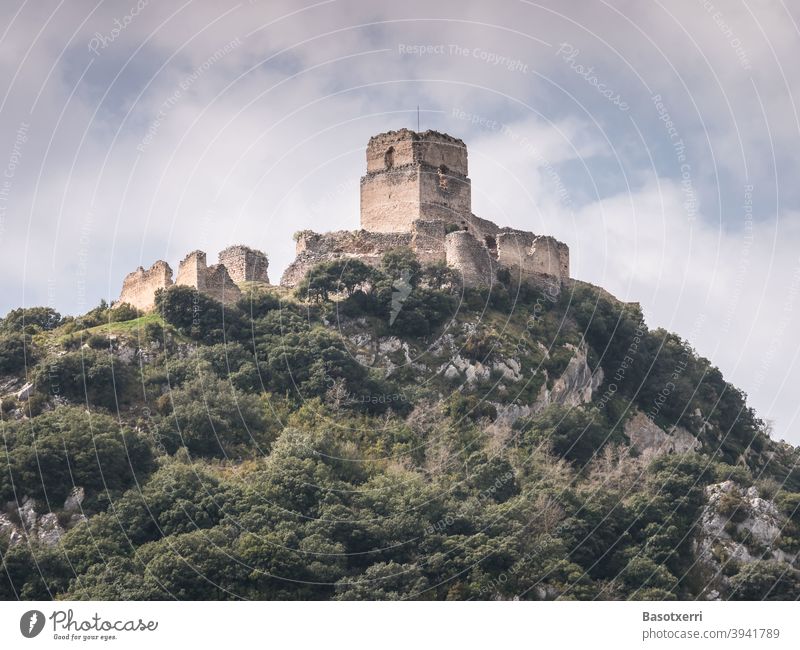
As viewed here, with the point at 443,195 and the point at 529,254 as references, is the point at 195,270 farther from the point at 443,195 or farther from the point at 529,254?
the point at 529,254

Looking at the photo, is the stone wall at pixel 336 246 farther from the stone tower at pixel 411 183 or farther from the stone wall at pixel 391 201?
the stone tower at pixel 411 183

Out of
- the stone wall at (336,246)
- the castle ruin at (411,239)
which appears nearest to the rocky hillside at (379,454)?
the castle ruin at (411,239)

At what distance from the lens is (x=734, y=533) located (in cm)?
6106

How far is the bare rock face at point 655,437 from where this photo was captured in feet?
232

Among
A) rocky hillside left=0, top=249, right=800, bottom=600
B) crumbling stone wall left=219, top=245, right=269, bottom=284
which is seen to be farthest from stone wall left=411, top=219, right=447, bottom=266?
crumbling stone wall left=219, top=245, right=269, bottom=284

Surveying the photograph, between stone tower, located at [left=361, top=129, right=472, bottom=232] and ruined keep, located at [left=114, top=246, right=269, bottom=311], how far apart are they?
6518mm

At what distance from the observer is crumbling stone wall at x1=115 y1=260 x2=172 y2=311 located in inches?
2790

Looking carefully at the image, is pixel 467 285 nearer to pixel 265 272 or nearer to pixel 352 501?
pixel 265 272

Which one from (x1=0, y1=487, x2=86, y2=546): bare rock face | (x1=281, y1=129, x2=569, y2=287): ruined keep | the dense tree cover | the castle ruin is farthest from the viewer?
(x1=281, y1=129, x2=569, y2=287): ruined keep

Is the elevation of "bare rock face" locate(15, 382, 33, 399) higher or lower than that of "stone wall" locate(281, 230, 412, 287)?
lower

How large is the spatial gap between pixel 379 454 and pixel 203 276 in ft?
42.1

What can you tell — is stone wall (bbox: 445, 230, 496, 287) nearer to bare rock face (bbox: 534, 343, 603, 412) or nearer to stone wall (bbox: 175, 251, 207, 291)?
bare rock face (bbox: 534, 343, 603, 412)

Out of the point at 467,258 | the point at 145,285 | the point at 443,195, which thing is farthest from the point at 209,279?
the point at 443,195

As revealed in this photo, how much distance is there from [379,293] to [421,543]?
17112mm
